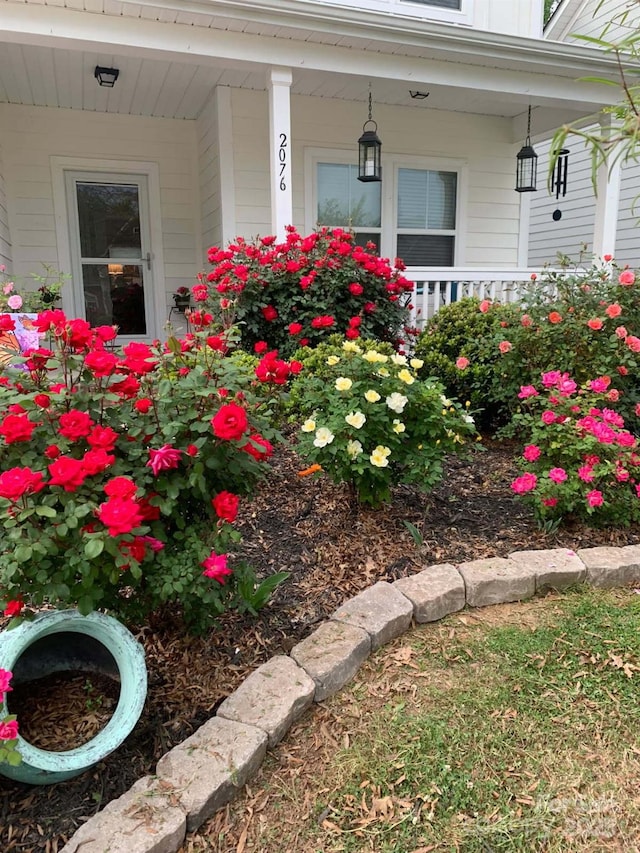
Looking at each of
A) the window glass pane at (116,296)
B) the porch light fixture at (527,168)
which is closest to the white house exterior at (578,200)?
the porch light fixture at (527,168)

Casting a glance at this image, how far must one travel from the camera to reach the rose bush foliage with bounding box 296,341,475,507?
2.48 m

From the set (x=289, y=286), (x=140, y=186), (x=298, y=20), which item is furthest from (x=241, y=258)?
(x=140, y=186)

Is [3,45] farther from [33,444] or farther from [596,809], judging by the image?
A: [596,809]

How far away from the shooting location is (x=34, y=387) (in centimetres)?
164

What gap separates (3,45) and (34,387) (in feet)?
14.8

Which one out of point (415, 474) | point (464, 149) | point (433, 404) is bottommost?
point (415, 474)

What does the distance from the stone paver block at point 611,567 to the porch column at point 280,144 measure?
142 inches

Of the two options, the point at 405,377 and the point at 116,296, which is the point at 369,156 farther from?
the point at 405,377

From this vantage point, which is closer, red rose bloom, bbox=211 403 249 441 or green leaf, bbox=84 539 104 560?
green leaf, bbox=84 539 104 560

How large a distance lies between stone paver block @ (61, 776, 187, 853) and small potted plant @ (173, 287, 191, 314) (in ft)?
18.2

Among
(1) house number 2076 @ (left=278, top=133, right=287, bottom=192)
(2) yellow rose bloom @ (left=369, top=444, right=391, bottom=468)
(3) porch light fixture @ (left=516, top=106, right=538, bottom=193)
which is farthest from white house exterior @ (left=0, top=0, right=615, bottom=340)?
(2) yellow rose bloom @ (left=369, top=444, right=391, bottom=468)

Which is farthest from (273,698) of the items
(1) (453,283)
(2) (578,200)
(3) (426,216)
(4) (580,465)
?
(2) (578,200)

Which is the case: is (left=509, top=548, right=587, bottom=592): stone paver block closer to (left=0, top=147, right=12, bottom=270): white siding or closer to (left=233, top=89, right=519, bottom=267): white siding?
(left=233, top=89, right=519, bottom=267): white siding

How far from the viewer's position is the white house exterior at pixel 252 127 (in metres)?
4.62
